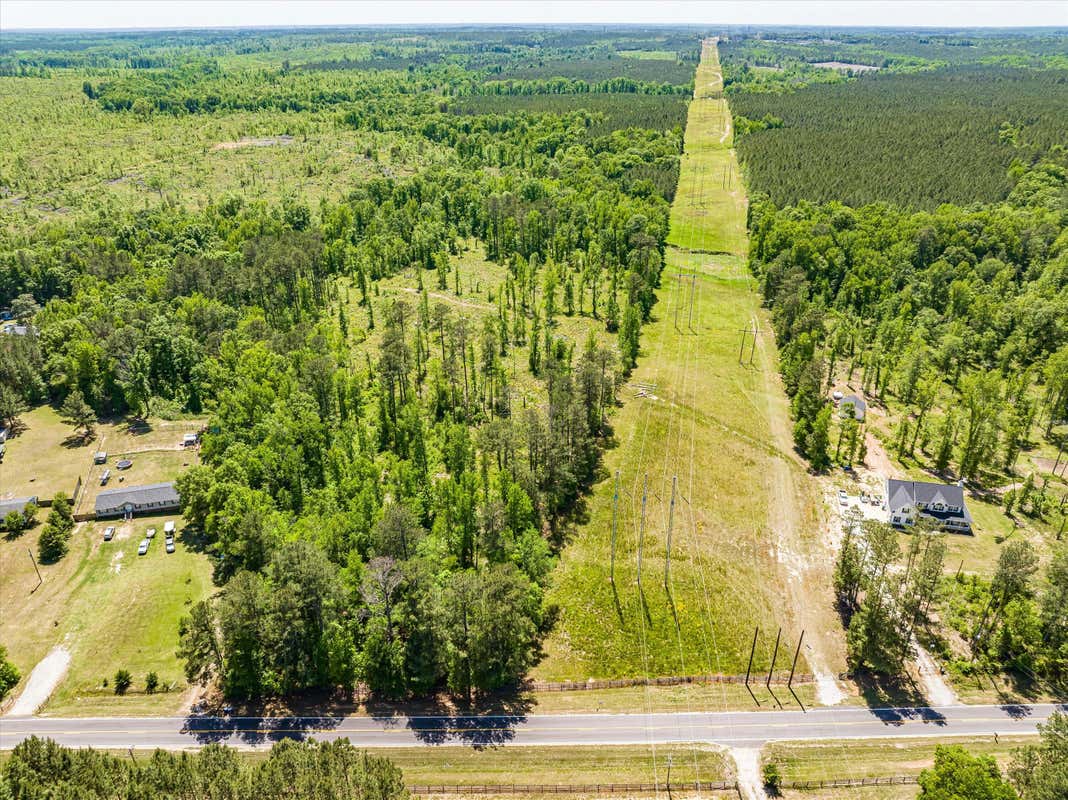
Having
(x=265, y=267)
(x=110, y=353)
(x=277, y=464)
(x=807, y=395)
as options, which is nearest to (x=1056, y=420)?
(x=807, y=395)

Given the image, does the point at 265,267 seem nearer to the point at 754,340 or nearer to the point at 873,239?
the point at 754,340

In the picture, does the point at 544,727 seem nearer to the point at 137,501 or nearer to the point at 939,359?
the point at 137,501

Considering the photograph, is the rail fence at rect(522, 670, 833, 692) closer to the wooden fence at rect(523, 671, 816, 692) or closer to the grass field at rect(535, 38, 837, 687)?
the wooden fence at rect(523, 671, 816, 692)

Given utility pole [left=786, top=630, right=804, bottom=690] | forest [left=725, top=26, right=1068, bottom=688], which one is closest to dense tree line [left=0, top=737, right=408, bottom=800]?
utility pole [left=786, top=630, right=804, bottom=690]

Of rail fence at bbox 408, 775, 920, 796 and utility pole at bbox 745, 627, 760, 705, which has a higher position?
rail fence at bbox 408, 775, 920, 796

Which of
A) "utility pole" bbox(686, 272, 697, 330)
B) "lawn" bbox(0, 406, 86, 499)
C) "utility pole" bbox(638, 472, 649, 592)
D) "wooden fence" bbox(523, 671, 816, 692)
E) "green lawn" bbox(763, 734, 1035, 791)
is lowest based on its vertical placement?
"utility pole" bbox(638, 472, 649, 592)

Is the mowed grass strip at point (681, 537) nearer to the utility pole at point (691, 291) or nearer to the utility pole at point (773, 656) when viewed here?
the utility pole at point (773, 656)

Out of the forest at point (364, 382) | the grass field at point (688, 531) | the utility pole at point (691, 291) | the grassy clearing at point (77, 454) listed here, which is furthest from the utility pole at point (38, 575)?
the utility pole at point (691, 291)
